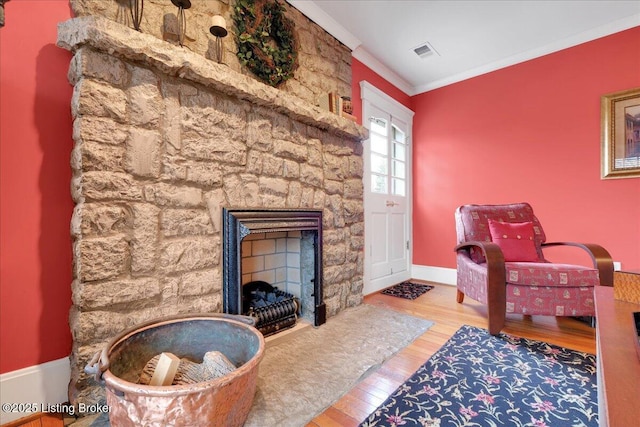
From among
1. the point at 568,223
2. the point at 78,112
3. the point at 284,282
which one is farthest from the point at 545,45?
the point at 78,112

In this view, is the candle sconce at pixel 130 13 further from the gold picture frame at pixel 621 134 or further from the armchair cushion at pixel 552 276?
the gold picture frame at pixel 621 134

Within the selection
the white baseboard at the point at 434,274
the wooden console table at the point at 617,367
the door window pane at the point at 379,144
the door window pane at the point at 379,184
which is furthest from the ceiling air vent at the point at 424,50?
the wooden console table at the point at 617,367

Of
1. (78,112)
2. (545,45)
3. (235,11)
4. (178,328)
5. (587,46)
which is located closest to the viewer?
(78,112)

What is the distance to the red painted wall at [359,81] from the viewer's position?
2922 millimetres

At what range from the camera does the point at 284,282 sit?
2430 mm

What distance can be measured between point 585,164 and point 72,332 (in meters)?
4.06

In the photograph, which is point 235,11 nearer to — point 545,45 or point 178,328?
point 178,328

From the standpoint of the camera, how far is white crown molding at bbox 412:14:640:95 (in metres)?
2.52

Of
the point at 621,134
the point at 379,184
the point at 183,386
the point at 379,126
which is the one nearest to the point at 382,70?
the point at 379,126

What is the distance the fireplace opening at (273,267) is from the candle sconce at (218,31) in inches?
37.8

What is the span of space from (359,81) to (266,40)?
4.17 ft

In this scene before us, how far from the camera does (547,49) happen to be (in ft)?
9.48

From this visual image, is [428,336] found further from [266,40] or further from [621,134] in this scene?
[621,134]

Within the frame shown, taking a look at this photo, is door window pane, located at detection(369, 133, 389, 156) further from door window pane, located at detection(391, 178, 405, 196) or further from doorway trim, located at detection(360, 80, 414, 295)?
door window pane, located at detection(391, 178, 405, 196)
